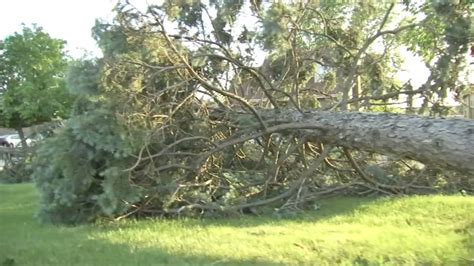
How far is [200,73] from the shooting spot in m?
8.84

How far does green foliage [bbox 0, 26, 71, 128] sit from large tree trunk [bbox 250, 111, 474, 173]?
2437 centimetres

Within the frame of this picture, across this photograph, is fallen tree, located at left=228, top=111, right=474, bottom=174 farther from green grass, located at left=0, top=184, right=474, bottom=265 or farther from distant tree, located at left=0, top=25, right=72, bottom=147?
distant tree, located at left=0, top=25, right=72, bottom=147

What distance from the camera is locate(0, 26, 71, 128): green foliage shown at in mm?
31109

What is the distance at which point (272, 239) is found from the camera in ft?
21.0

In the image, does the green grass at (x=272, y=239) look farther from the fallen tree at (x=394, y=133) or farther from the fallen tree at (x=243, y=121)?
the fallen tree at (x=394, y=133)

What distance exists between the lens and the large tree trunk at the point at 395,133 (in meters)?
5.54

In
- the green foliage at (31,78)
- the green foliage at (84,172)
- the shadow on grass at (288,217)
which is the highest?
the green foliage at (31,78)

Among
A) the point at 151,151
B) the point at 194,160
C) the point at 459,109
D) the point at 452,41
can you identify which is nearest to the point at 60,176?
the point at 151,151

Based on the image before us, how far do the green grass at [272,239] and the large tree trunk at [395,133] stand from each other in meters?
0.91

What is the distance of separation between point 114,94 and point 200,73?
1705 mm

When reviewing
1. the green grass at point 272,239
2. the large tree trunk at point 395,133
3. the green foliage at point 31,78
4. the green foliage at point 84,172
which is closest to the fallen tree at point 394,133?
the large tree trunk at point 395,133

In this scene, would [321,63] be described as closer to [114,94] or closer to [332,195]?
[332,195]

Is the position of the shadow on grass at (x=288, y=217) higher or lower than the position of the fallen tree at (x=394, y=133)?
lower

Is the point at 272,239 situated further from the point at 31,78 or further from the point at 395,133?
the point at 31,78
